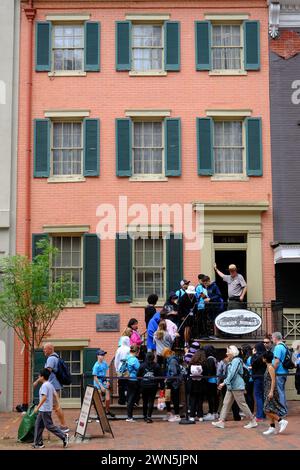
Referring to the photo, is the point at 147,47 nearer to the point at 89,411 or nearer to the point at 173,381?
the point at 173,381

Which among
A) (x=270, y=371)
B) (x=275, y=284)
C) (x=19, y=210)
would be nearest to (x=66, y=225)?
(x=19, y=210)

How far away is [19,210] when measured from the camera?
23.0m

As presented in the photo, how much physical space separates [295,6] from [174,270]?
28.6 ft

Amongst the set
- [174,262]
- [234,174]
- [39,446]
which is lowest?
[39,446]

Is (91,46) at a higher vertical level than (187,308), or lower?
higher

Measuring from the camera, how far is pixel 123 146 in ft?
76.2

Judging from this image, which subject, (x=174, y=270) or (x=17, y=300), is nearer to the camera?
(x=17, y=300)

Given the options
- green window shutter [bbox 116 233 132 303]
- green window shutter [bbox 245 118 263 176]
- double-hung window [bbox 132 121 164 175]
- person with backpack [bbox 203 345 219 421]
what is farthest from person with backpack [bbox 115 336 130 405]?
green window shutter [bbox 245 118 263 176]

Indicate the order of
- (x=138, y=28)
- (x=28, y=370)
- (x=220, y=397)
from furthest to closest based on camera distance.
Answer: (x=138, y=28) < (x=28, y=370) < (x=220, y=397)

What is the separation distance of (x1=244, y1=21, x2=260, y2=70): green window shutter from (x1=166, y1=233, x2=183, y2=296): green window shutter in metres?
5.64

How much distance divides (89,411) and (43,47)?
1233cm

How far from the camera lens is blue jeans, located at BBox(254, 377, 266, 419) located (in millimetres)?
17859

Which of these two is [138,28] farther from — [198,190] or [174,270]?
[174,270]

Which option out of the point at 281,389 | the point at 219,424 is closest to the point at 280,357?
the point at 281,389
